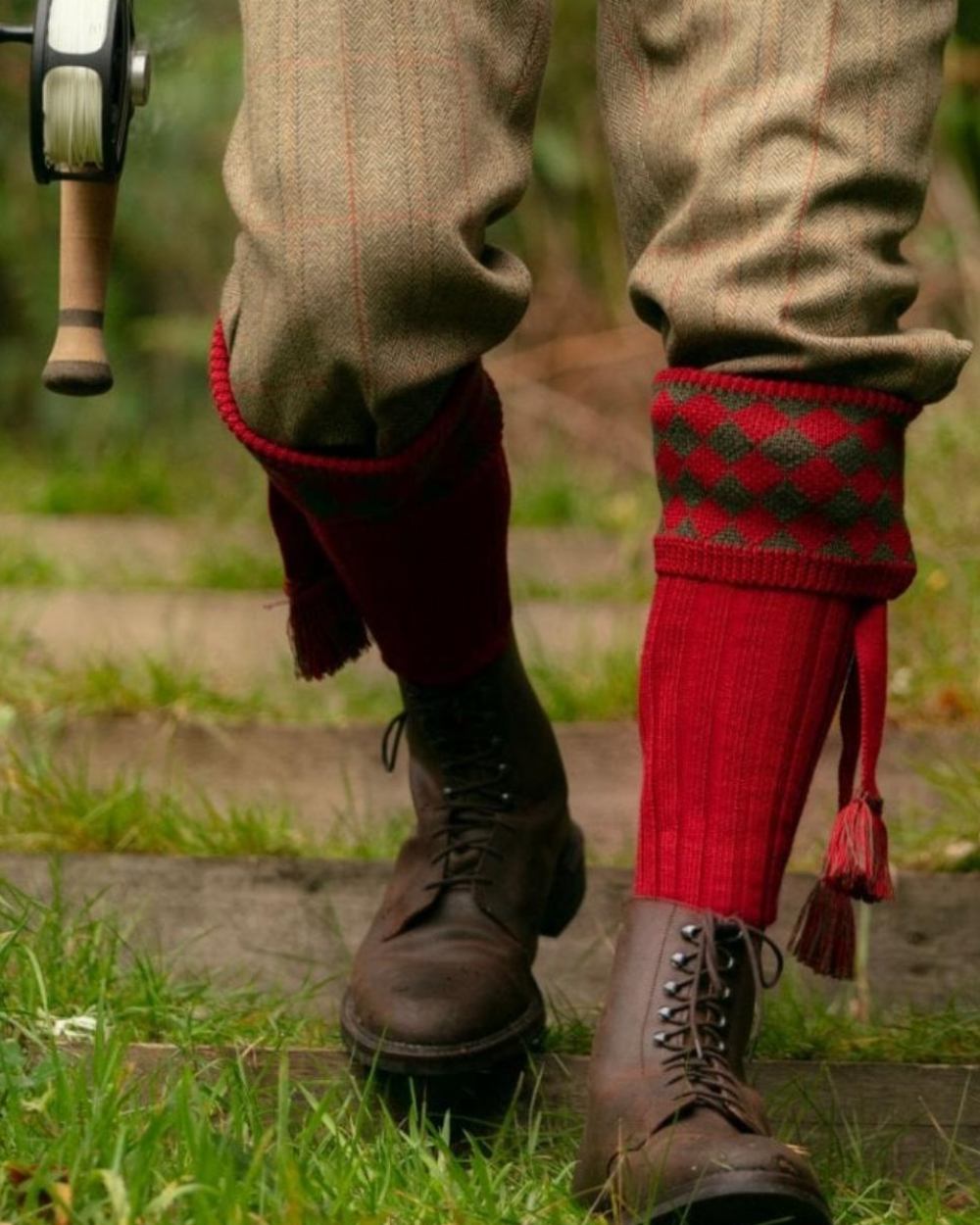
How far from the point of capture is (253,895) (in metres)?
2.03

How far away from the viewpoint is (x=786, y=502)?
1396 millimetres

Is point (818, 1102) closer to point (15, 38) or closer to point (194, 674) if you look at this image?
point (15, 38)

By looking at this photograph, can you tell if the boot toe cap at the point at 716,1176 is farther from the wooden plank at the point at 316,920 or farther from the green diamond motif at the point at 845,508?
the wooden plank at the point at 316,920

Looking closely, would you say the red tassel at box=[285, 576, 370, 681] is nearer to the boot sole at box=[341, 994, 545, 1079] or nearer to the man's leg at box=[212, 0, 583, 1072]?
the man's leg at box=[212, 0, 583, 1072]

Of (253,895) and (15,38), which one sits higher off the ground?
(15,38)

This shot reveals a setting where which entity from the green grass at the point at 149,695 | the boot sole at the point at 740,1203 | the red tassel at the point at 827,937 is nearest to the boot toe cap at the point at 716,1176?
the boot sole at the point at 740,1203

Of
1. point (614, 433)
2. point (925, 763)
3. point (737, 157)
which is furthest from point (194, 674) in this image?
point (614, 433)

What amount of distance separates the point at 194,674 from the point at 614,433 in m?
2.27

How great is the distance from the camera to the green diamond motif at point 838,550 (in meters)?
1.41

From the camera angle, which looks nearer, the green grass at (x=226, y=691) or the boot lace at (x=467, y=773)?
the boot lace at (x=467, y=773)

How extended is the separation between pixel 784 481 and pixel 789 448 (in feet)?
0.08

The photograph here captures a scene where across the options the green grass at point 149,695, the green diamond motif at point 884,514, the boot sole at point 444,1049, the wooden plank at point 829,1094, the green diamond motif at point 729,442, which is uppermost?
the green diamond motif at point 729,442

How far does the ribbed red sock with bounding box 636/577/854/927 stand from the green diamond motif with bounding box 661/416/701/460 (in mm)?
89

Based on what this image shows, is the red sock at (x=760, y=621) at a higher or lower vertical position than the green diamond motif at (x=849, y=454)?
lower
